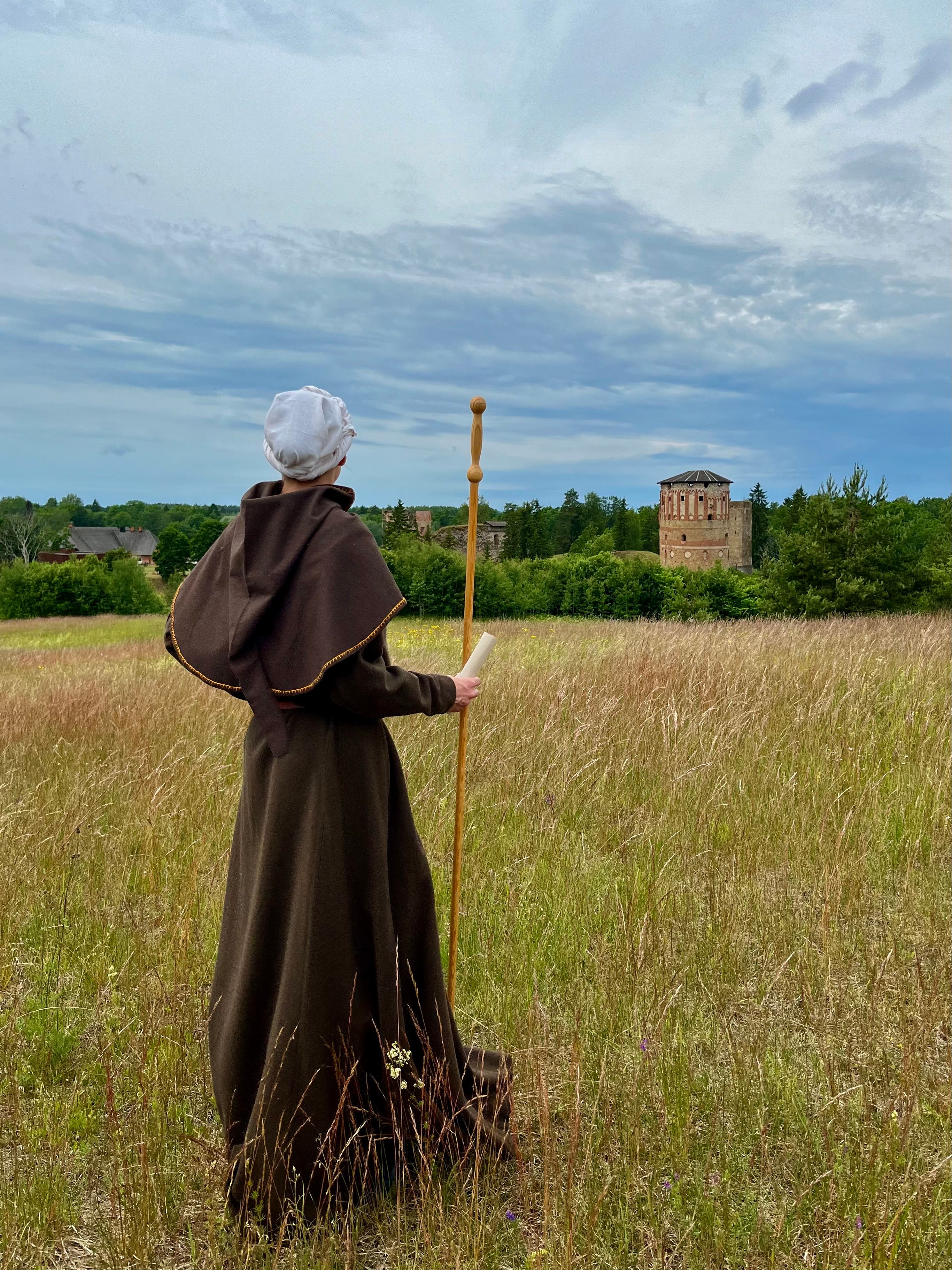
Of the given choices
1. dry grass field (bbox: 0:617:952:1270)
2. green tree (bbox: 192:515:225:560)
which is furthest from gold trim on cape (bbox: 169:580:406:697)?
green tree (bbox: 192:515:225:560)

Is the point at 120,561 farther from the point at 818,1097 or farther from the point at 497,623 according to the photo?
the point at 818,1097

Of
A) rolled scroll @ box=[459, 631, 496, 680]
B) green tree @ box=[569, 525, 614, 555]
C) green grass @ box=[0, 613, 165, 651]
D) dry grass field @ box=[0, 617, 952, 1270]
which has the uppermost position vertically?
green tree @ box=[569, 525, 614, 555]

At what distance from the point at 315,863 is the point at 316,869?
0.01 m

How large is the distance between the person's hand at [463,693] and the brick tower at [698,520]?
67.7 metres

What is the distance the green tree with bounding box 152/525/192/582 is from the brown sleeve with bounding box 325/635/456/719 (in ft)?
219

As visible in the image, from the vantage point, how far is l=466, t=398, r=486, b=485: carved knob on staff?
211cm

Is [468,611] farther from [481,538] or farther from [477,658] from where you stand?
[481,538]

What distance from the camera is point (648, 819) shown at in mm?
4168

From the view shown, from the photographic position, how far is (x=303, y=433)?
1971 millimetres

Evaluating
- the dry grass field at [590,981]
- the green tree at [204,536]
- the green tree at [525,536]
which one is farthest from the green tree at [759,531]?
the dry grass field at [590,981]

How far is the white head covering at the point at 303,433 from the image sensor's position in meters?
1.97

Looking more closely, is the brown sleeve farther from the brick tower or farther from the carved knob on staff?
the brick tower

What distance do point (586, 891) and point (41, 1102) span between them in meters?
2.01

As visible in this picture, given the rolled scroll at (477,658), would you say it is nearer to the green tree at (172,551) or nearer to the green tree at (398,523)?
the green tree at (398,523)
